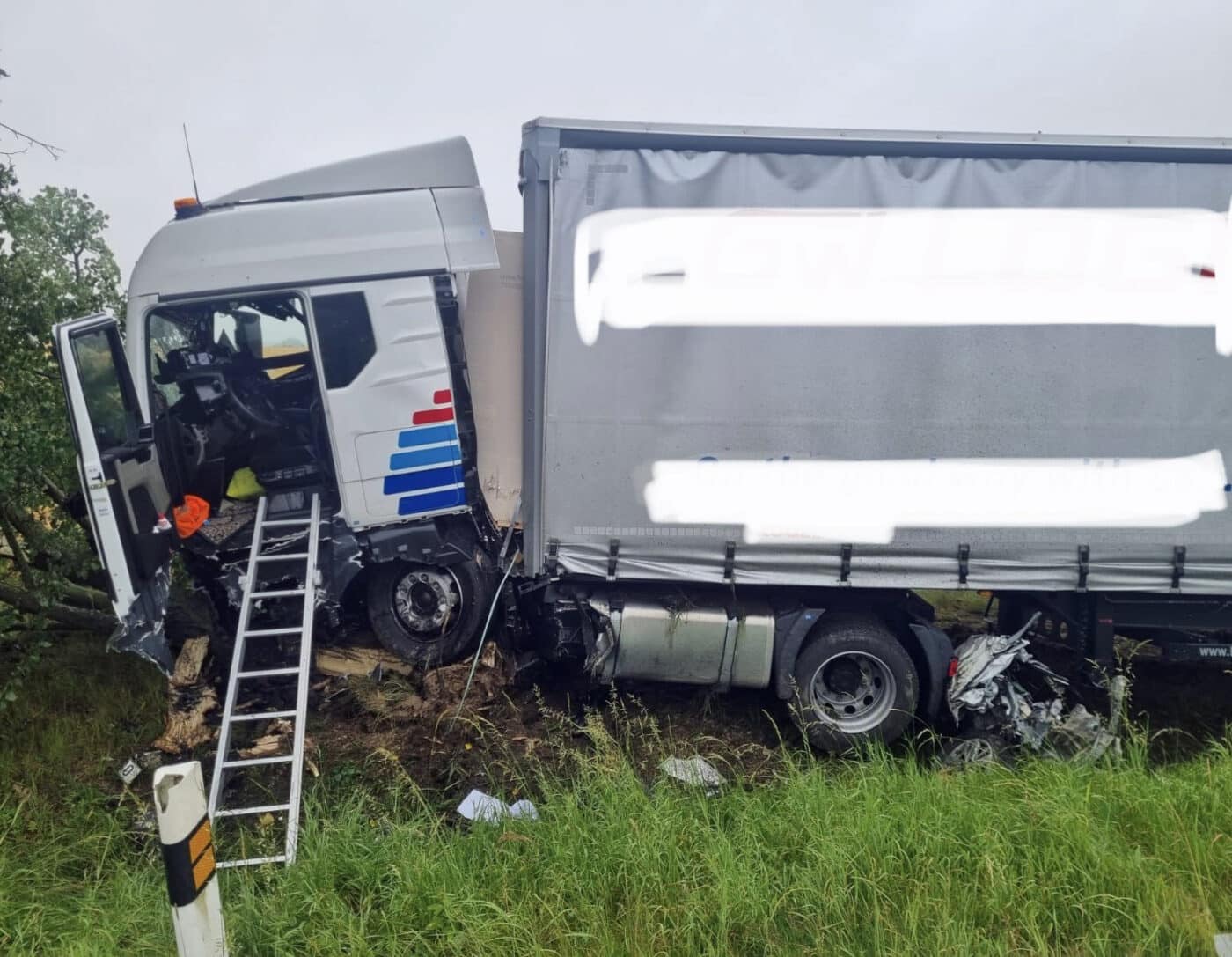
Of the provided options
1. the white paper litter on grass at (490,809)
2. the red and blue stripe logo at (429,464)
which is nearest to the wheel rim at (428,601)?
the red and blue stripe logo at (429,464)

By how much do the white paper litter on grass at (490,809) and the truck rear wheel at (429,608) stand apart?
1103 millimetres

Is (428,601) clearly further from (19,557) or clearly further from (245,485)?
(19,557)

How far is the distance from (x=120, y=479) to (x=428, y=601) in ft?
5.60

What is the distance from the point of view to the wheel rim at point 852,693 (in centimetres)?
422

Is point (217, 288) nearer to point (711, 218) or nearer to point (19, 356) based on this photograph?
point (19, 356)

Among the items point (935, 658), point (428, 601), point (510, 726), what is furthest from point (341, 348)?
point (935, 658)

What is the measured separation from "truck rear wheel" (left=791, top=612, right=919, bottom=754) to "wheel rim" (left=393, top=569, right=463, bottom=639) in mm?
1990

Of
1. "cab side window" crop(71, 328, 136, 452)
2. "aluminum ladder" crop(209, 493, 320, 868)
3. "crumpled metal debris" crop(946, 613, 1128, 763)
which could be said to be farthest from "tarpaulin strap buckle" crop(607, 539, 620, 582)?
"cab side window" crop(71, 328, 136, 452)

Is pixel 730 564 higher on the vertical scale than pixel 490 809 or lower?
higher

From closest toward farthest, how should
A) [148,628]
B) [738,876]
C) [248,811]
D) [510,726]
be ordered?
[738,876]
[248,811]
[148,628]
[510,726]

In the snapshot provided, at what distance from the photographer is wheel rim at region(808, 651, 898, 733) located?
422cm

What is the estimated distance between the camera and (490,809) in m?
3.40

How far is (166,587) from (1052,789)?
4299 millimetres

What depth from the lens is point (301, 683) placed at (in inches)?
154
